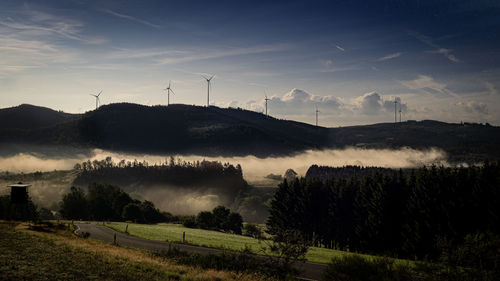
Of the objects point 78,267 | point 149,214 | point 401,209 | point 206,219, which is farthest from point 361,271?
point 149,214

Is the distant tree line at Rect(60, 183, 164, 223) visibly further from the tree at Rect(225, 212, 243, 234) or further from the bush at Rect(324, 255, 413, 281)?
the bush at Rect(324, 255, 413, 281)

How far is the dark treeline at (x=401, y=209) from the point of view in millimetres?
69500

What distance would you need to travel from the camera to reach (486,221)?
223ft

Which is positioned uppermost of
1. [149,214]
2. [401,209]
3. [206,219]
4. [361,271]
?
[361,271]

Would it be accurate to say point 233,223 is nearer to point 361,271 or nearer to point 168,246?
point 168,246

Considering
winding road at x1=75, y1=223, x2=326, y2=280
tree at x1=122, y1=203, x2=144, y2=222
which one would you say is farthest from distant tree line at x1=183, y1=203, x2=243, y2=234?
winding road at x1=75, y1=223, x2=326, y2=280

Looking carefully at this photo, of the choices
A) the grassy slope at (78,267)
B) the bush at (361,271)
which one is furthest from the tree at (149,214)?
the bush at (361,271)

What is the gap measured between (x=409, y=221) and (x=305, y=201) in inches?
Result: 1354

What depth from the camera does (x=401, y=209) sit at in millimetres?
82500

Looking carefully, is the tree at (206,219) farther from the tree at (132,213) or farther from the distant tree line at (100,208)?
the tree at (132,213)

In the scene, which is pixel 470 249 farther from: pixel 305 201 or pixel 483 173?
pixel 305 201

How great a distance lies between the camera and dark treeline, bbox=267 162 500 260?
69.5 m

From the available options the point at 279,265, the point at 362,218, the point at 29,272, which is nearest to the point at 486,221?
the point at 362,218

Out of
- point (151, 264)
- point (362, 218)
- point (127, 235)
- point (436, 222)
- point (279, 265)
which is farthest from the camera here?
point (362, 218)
